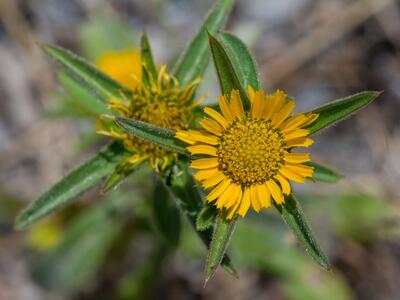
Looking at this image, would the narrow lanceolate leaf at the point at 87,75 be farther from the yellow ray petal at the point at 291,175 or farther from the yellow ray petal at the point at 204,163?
the yellow ray petal at the point at 291,175

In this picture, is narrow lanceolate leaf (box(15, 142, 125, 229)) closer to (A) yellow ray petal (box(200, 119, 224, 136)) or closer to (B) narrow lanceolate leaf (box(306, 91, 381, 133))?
(A) yellow ray petal (box(200, 119, 224, 136))

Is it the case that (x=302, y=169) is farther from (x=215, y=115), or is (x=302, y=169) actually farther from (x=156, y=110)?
(x=156, y=110)

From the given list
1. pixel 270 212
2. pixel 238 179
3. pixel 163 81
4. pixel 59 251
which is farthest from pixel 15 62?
pixel 238 179

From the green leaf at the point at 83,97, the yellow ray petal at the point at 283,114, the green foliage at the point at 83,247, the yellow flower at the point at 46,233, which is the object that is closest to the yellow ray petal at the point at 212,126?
the yellow ray petal at the point at 283,114

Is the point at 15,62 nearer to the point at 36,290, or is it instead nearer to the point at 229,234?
the point at 36,290

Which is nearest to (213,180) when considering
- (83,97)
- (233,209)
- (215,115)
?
(233,209)

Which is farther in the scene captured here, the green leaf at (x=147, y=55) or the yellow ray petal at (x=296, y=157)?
the green leaf at (x=147, y=55)
